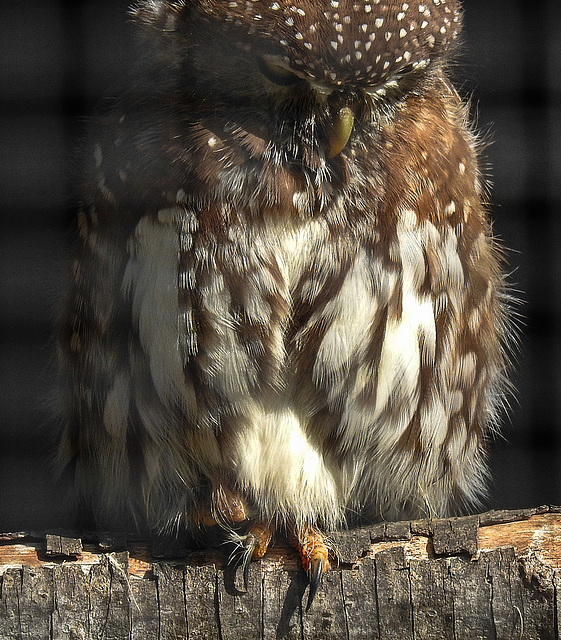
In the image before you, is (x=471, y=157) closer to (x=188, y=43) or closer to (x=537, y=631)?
(x=188, y=43)

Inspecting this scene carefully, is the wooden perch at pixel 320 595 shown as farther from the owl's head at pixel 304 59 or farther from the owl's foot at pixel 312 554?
the owl's head at pixel 304 59

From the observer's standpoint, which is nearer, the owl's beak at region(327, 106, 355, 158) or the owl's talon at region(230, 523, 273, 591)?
the owl's beak at region(327, 106, 355, 158)

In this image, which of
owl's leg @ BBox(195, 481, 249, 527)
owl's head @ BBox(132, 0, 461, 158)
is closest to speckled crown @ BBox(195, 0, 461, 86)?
owl's head @ BBox(132, 0, 461, 158)

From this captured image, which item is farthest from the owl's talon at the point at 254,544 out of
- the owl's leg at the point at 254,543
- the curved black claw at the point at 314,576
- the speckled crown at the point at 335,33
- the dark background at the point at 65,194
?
the speckled crown at the point at 335,33

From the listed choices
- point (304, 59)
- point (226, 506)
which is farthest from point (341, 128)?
point (226, 506)

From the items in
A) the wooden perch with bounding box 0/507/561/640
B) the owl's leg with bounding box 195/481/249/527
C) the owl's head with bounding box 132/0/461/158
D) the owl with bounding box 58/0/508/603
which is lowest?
the wooden perch with bounding box 0/507/561/640

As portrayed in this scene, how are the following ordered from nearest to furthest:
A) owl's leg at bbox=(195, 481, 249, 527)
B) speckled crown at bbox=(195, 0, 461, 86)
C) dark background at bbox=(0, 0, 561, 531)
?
speckled crown at bbox=(195, 0, 461, 86)
owl's leg at bbox=(195, 481, 249, 527)
dark background at bbox=(0, 0, 561, 531)

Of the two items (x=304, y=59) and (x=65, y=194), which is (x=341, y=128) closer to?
(x=304, y=59)

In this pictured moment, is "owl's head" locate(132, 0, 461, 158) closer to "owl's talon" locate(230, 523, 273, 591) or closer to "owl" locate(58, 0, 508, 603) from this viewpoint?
"owl" locate(58, 0, 508, 603)

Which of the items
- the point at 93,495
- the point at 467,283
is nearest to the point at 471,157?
the point at 467,283
